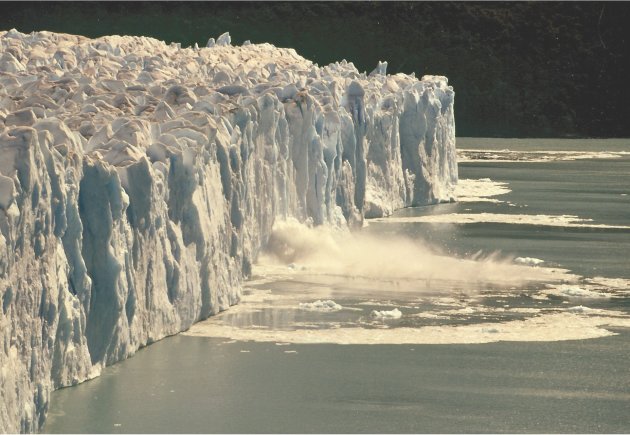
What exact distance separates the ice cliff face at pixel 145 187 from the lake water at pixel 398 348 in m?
0.41

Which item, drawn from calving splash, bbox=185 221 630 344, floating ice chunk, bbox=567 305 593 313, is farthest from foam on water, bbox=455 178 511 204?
floating ice chunk, bbox=567 305 593 313

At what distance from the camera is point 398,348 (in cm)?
1311

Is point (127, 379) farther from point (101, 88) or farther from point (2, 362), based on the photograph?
A: point (101, 88)

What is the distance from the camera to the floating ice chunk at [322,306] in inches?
590

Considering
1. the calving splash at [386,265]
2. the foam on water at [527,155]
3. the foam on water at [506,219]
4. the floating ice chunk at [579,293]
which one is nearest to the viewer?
the floating ice chunk at [579,293]

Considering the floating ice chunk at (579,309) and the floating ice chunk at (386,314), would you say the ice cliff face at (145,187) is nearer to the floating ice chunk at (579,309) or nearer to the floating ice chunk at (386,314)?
the floating ice chunk at (386,314)

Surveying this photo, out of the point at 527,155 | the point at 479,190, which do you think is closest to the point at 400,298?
the point at 479,190

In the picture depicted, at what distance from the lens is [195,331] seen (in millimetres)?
13445

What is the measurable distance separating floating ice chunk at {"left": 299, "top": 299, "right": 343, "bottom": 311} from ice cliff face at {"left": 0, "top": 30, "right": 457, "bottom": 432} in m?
0.71

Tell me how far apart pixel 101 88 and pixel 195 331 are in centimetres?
505

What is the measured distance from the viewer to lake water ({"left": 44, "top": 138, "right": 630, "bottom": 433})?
10539 mm

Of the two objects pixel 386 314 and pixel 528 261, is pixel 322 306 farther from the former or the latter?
pixel 528 261

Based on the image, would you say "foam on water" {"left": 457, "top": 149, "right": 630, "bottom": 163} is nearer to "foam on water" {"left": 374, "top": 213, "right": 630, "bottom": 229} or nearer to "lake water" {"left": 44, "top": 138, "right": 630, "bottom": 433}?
"foam on water" {"left": 374, "top": 213, "right": 630, "bottom": 229}

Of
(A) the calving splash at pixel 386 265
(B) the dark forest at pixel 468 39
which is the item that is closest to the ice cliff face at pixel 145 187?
(A) the calving splash at pixel 386 265
